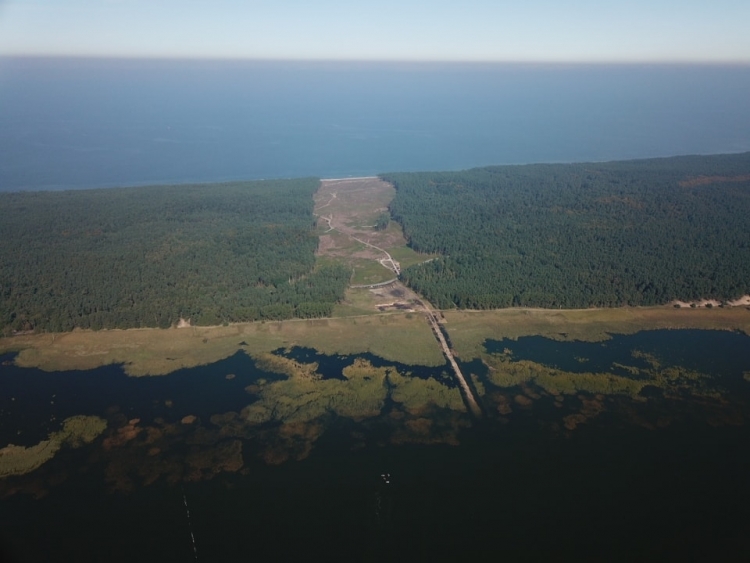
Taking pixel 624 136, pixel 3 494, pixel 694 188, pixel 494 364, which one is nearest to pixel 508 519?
pixel 494 364

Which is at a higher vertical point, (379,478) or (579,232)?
(579,232)

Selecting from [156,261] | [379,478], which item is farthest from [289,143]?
[379,478]

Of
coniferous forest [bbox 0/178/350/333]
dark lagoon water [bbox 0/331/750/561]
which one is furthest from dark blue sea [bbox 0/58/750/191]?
dark lagoon water [bbox 0/331/750/561]

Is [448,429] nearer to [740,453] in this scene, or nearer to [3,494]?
[740,453]

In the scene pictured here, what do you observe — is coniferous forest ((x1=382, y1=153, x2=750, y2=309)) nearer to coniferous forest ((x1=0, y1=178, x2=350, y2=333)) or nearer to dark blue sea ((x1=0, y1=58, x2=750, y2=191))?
coniferous forest ((x1=0, y1=178, x2=350, y2=333))

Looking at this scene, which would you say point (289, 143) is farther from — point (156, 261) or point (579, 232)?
point (579, 232)

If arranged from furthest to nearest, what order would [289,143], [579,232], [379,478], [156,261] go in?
[289,143], [579,232], [156,261], [379,478]
